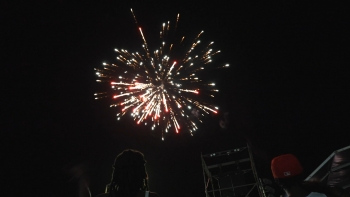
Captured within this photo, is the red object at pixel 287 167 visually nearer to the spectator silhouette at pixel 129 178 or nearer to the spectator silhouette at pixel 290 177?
the spectator silhouette at pixel 290 177

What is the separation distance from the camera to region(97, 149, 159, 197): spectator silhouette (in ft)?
8.64

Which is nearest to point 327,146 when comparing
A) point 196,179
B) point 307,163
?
point 307,163

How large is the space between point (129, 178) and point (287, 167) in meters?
2.02

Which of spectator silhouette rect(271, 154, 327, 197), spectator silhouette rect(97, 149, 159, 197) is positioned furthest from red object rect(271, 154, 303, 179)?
spectator silhouette rect(97, 149, 159, 197)

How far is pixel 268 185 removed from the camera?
19.1 ft

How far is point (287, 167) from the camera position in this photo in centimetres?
332

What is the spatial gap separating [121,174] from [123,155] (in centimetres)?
23

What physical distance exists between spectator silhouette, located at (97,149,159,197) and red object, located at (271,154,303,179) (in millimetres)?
1667

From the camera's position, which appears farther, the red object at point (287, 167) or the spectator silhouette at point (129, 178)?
the red object at point (287, 167)

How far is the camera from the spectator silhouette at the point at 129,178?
2635 millimetres

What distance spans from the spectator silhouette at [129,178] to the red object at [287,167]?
1.67 meters

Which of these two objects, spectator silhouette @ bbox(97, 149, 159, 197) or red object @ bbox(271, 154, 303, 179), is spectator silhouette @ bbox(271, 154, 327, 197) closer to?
red object @ bbox(271, 154, 303, 179)

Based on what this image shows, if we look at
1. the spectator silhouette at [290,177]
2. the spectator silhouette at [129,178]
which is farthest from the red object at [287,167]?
the spectator silhouette at [129,178]

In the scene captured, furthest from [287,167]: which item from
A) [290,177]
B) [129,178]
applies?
[129,178]
